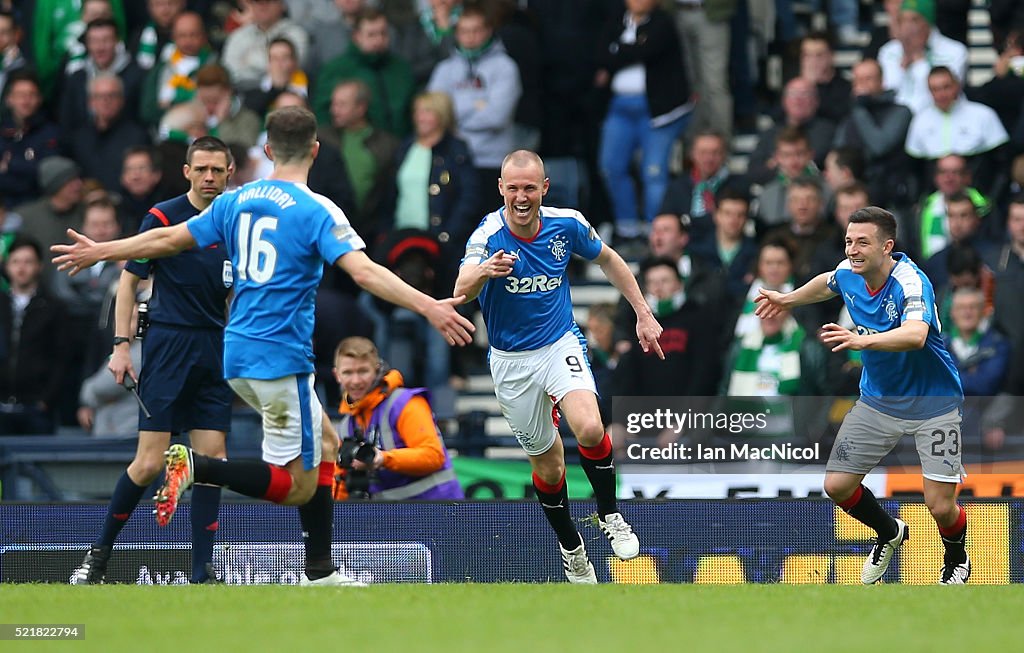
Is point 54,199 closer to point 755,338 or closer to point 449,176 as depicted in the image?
point 449,176

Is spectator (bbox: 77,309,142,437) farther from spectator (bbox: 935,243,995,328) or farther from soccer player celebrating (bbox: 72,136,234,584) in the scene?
spectator (bbox: 935,243,995,328)

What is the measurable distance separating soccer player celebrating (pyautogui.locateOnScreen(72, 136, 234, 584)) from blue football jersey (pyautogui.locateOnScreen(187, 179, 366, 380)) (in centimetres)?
126

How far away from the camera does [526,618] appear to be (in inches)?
286

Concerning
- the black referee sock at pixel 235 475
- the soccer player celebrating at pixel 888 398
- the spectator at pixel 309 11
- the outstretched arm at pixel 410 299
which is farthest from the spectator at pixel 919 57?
the black referee sock at pixel 235 475

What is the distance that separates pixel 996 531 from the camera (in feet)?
33.4

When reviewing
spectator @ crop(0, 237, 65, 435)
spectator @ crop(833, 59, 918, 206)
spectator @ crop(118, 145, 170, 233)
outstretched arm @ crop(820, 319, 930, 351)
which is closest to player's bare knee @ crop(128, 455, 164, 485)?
outstretched arm @ crop(820, 319, 930, 351)

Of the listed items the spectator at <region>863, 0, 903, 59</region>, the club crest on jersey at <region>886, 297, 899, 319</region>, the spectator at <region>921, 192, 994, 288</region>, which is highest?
the spectator at <region>863, 0, 903, 59</region>

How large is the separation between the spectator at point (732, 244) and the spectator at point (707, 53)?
1737mm

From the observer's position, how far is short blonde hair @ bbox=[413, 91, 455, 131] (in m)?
14.4

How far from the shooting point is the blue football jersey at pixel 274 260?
7977 mm

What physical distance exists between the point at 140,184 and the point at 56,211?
84 cm

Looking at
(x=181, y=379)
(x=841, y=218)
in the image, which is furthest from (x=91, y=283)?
(x=841, y=218)

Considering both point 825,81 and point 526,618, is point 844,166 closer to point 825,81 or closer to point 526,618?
point 825,81

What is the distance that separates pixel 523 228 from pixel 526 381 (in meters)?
0.86
